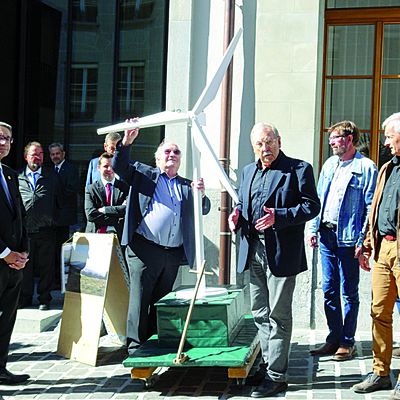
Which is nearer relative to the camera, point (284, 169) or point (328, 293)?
point (284, 169)

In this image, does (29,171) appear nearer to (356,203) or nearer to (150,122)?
(150,122)

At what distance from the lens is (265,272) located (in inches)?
218

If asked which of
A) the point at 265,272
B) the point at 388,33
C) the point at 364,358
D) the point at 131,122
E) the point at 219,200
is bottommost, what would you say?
the point at 364,358

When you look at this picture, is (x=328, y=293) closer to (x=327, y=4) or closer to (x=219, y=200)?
(x=219, y=200)

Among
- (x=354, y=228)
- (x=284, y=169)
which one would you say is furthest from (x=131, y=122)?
(x=354, y=228)

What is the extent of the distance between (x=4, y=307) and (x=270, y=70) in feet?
12.4

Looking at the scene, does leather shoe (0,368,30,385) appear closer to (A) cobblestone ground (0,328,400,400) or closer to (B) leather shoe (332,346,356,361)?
(A) cobblestone ground (0,328,400,400)

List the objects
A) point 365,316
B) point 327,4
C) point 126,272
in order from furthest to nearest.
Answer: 1. point 327,4
2. point 365,316
3. point 126,272

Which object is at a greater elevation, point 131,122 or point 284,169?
point 131,122

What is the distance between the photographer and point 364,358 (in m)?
6.40

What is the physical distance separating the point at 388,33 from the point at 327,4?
75cm

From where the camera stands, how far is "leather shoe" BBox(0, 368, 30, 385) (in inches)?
225

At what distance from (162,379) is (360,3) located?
15.5ft

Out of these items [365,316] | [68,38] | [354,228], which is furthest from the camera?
[68,38]
